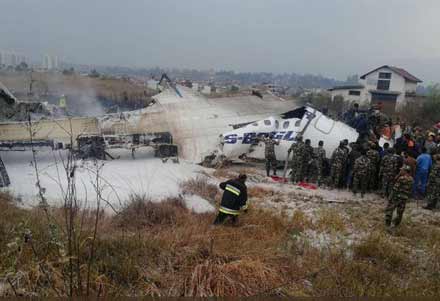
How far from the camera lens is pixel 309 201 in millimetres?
9258

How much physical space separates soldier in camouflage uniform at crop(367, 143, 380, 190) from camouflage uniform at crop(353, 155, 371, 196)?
5.7 inches

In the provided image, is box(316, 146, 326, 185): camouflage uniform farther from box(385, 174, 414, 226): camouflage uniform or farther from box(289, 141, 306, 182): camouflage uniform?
box(385, 174, 414, 226): camouflage uniform

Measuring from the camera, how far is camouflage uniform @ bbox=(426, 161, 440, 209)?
8633 mm

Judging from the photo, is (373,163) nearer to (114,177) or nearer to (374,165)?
(374,165)

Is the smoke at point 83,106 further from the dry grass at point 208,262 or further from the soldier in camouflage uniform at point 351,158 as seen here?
the dry grass at point 208,262

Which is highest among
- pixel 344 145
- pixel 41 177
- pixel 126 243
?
pixel 344 145

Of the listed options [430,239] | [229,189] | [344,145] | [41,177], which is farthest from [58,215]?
[344,145]

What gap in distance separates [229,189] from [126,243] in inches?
108

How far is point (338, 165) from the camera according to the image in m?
10.1

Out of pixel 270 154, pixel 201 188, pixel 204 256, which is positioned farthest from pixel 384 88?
pixel 204 256

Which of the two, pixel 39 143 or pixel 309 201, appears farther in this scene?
pixel 39 143

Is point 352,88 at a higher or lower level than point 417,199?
higher

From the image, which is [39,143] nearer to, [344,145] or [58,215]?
[58,215]

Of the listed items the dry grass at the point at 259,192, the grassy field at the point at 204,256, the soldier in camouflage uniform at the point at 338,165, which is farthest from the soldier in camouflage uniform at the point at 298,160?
the grassy field at the point at 204,256
